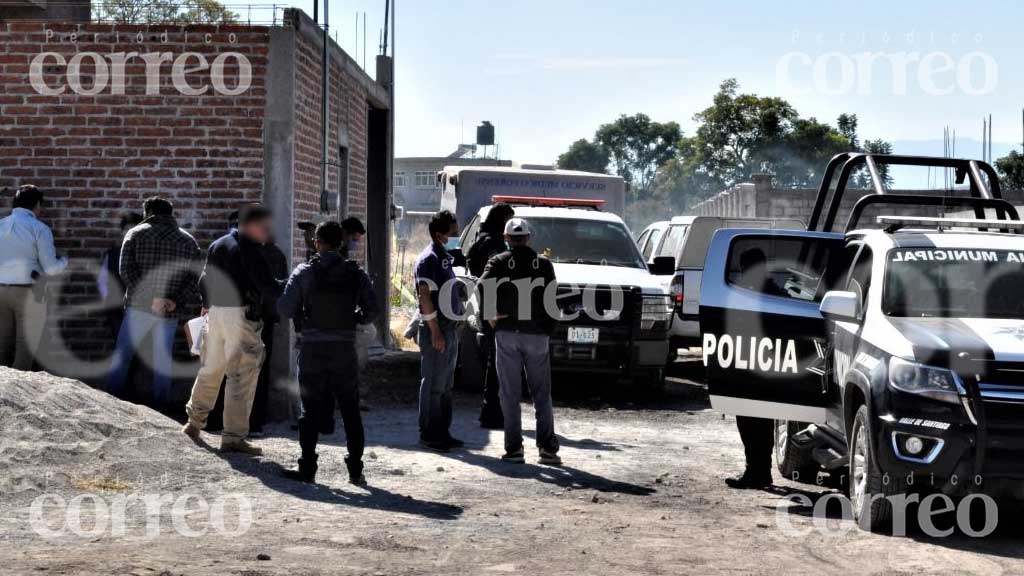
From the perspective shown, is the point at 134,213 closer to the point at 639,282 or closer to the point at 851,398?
the point at 639,282

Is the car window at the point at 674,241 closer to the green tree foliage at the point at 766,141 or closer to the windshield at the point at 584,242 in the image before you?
the windshield at the point at 584,242

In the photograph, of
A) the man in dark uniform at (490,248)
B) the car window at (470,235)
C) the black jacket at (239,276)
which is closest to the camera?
the black jacket at (239,276)

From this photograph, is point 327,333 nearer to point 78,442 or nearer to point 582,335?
point 78,442

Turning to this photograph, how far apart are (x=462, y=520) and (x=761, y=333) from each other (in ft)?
7.99

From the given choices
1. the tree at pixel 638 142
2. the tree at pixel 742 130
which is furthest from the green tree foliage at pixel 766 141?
the tree at pixel 638 142

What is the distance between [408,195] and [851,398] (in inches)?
4184

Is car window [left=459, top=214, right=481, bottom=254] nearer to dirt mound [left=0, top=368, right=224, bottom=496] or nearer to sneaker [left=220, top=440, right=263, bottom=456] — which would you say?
dirt mound [left=0, top=368, right=224, bottom=496]

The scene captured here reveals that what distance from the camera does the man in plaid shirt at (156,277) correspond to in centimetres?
1215

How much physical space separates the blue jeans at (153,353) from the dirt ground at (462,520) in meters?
1.23

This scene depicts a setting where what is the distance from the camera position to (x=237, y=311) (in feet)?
35.3

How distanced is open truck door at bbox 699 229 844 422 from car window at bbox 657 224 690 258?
9.13 metres

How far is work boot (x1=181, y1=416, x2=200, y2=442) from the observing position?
11.0m

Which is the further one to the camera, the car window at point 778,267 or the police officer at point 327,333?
the car window at point 778,267

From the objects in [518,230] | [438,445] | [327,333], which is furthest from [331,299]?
[438,445]
